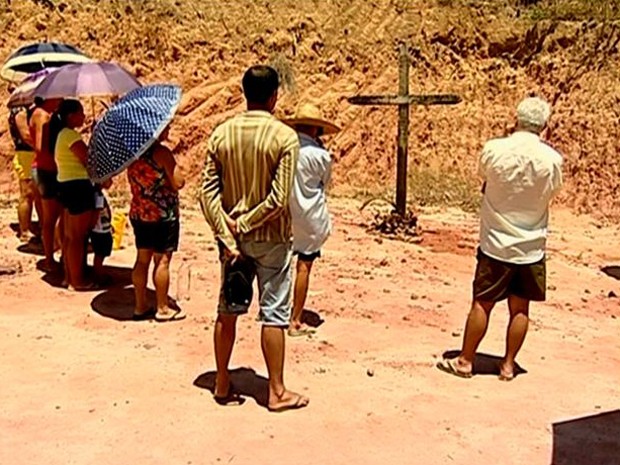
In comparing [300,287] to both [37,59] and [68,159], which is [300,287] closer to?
[68,159]

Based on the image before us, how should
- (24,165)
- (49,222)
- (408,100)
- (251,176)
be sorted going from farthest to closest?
(408,100), (24,165), (49,222), (251,176)

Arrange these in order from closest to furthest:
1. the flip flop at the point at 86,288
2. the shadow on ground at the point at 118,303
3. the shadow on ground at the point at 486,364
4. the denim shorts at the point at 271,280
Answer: the denim shorts at the point at 271,280, the shadow on ground at the point at 486,364, the shadow on ground at the point at 118,303, the flip flop at the point at 86,288

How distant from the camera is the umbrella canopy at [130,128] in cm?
608

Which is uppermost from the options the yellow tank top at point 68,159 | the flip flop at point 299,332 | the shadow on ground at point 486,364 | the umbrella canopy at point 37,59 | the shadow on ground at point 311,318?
the umbrella canopy at point 37,59

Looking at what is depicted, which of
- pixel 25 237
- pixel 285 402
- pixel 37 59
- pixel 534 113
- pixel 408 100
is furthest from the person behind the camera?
pixel 408 100

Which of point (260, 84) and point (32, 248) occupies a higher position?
point (260, 84)

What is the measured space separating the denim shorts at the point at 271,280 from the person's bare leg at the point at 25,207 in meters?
5.40

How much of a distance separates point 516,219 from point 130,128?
273 centimetres

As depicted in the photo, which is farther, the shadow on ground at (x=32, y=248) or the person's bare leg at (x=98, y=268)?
the shadow on ground at (x=32, y=248)

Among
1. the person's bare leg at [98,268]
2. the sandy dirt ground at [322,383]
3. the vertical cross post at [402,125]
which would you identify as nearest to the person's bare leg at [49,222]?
the sandy dirt ground at [322,383]

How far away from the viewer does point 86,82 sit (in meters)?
7.00

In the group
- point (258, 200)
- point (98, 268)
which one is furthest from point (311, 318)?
point (258, 200)

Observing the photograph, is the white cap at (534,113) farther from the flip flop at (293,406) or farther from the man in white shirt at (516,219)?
the flip flop at (293,406)

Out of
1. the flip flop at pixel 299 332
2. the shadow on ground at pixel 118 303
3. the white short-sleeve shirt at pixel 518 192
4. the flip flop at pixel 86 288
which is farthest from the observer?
the flip flop at pixel 86 288
